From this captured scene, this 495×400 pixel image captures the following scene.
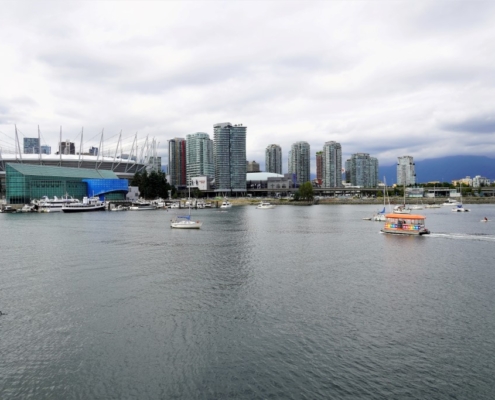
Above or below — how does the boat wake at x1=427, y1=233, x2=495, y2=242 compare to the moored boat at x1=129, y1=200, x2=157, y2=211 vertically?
below

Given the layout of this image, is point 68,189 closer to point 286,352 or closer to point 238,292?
point 238,292

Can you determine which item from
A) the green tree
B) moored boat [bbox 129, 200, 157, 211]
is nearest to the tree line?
moored boat [bbox 129, 200, 157, 211]

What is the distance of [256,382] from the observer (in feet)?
40.6

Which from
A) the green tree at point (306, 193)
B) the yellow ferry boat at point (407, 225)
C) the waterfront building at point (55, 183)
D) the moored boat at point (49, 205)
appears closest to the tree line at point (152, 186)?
the waterfront building at point (55, 183)

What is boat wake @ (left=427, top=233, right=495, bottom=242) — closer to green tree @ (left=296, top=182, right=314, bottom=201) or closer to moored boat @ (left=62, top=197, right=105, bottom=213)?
moored boat @ (left=62, top=197, right=105, bottom=213)

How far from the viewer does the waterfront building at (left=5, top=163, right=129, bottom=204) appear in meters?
112

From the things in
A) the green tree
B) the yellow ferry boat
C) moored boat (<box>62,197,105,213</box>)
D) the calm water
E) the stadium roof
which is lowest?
the calm water

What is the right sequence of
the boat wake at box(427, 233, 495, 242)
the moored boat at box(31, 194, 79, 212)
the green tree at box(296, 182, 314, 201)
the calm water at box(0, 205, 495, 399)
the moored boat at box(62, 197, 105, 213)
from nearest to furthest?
the calm water at box(0, 205, 495, 399) → the boat wake at box(427, 233, 495, 242) → the moored boat at box(62, 197, 105, 213) → the moored boat at box(31, 194, 79, 212) → the green tree at box(296, 182, 314, 201)

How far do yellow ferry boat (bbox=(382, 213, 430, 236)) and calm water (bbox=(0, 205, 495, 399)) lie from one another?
15.2 m

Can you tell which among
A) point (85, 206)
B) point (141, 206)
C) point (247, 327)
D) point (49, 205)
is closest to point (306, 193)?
point (141, 206)

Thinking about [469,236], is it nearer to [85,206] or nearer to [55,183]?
[85,206]

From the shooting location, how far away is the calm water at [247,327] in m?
12.3

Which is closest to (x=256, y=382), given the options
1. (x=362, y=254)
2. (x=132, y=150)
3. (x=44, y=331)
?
(x=44, y=331)

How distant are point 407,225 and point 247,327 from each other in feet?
123
